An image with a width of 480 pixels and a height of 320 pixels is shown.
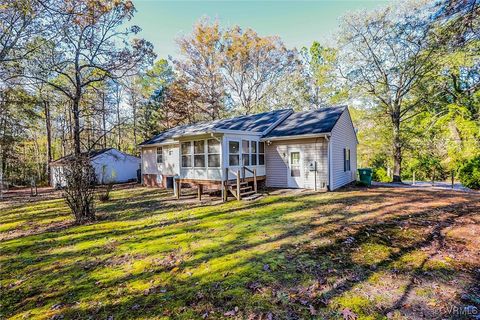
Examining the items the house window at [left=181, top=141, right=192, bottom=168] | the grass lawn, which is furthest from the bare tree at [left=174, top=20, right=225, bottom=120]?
the grass lawn

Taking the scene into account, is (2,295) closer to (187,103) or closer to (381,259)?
(381,259)

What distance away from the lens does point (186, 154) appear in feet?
40.2

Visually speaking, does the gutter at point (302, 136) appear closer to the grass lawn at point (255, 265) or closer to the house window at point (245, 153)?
the house window at point (245, 153)

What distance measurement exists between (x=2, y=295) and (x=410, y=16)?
19798mm

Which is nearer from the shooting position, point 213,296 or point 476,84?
point 213,296

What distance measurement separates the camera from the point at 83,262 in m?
4.91

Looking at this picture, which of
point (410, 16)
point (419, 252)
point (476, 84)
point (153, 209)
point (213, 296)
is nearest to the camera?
point (213, 296)

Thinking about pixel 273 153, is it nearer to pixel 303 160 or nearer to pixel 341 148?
pixel 303 160

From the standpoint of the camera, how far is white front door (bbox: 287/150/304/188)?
12428mm

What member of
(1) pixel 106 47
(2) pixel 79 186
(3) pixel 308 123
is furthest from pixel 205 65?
(2) pixel 79 186

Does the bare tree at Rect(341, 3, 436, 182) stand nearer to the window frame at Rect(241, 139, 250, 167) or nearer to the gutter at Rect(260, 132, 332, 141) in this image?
the gutter at Rect(260, 132, 332, 141)

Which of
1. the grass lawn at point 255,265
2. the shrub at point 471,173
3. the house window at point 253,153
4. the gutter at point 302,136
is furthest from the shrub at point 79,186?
the shrub at point 471,173

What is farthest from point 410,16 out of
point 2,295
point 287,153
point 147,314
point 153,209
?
point 2,295

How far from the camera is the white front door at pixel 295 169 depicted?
12.4 meters
